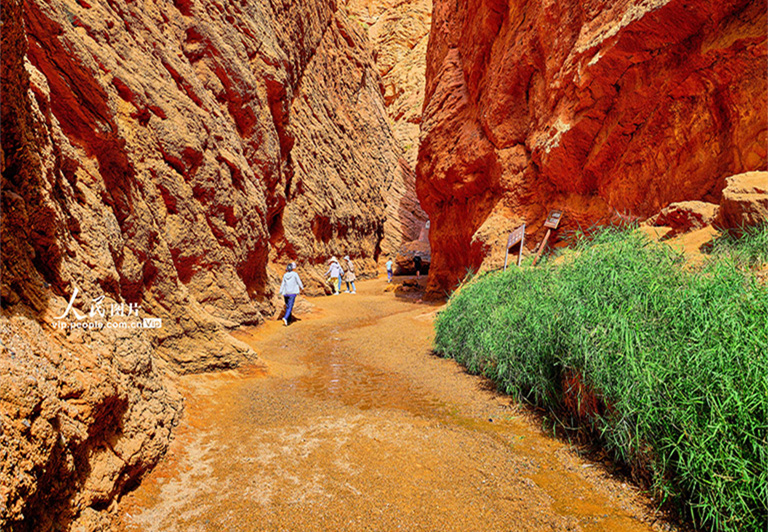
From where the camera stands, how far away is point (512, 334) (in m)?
4.56

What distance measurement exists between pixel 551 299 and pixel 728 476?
2500 mm

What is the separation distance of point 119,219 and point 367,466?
390cm

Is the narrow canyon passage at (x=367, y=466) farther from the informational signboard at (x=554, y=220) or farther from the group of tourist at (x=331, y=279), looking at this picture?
the informational signboard at (x=554, y=220)

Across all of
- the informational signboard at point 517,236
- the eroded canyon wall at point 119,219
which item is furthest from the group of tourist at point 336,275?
the informational signboard at point 517,236

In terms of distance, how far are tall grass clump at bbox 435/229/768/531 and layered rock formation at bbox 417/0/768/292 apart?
9.39ft

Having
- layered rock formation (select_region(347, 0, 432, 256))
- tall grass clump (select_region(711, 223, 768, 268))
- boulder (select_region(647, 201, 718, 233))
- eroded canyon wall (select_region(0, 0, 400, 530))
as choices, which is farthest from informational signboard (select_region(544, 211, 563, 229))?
layered rock formation (select_region(347, 0, 432, 256))

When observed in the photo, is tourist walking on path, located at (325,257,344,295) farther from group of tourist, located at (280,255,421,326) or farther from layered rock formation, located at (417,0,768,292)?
layered rock formation, located at (417,0,768,292)

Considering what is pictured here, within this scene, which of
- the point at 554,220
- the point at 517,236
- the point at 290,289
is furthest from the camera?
the point at 290,289

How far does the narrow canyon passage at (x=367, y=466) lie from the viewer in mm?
2289

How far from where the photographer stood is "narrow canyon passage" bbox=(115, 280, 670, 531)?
2289 mm

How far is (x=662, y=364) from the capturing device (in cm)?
274

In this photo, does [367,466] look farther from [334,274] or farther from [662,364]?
[334,274]

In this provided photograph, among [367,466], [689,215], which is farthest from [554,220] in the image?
[367,466]

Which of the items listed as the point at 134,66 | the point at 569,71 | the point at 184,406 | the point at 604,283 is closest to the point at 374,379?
the point at 184,406
